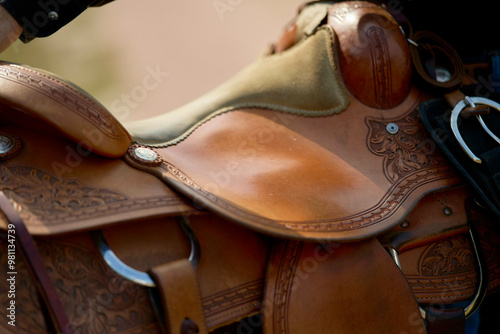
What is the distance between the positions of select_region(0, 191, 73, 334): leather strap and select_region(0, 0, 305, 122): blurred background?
8.67 feet

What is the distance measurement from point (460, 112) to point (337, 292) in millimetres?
496

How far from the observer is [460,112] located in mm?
996

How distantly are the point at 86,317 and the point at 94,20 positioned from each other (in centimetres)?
404

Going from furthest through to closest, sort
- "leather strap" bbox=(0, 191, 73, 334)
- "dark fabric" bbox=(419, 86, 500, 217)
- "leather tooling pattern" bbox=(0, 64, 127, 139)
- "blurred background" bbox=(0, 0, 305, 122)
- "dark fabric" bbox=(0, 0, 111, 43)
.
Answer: "blurred background" bbox=(0, 0, 305, 122), "dark fabric" bbox=(419, 86, 500, 217), "dark fabric" bbox=(0, 0, 111, 43), "leather tooling pattern" bbox=(0, 64, 127, 139), "leather strap" bbox=(0, 191, 73, 334)

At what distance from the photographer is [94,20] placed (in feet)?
13.8

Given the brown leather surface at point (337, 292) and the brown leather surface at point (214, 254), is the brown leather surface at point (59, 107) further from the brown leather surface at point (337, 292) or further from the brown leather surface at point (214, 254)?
the brown leather surface at point (337, 292)

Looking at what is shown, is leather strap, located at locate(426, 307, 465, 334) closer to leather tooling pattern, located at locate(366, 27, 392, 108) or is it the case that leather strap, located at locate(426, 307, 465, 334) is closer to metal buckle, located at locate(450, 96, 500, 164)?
metal buckle, located at locate(450, 96, 500, 164)

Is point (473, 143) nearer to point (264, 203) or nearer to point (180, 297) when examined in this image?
point (264, 203)

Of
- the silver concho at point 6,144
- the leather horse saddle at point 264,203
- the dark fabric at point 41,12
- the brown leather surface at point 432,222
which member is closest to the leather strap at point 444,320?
the leather horse saddle at point 264,203

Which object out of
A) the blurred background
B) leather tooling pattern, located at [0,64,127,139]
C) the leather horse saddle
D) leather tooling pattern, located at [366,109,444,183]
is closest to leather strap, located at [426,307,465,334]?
the leather horse saddle

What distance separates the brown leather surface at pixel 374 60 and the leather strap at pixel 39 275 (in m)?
0.72

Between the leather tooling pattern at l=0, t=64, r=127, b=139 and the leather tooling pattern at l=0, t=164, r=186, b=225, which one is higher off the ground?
the leather tooling pattern at l=0, t=64, r=127, b=139

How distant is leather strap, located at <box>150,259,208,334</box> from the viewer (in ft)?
2.14

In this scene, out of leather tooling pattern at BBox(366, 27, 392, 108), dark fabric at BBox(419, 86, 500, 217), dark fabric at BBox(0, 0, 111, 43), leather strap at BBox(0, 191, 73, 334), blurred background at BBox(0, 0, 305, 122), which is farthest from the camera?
blurred background at BBox(0, 0, 305, 122)
